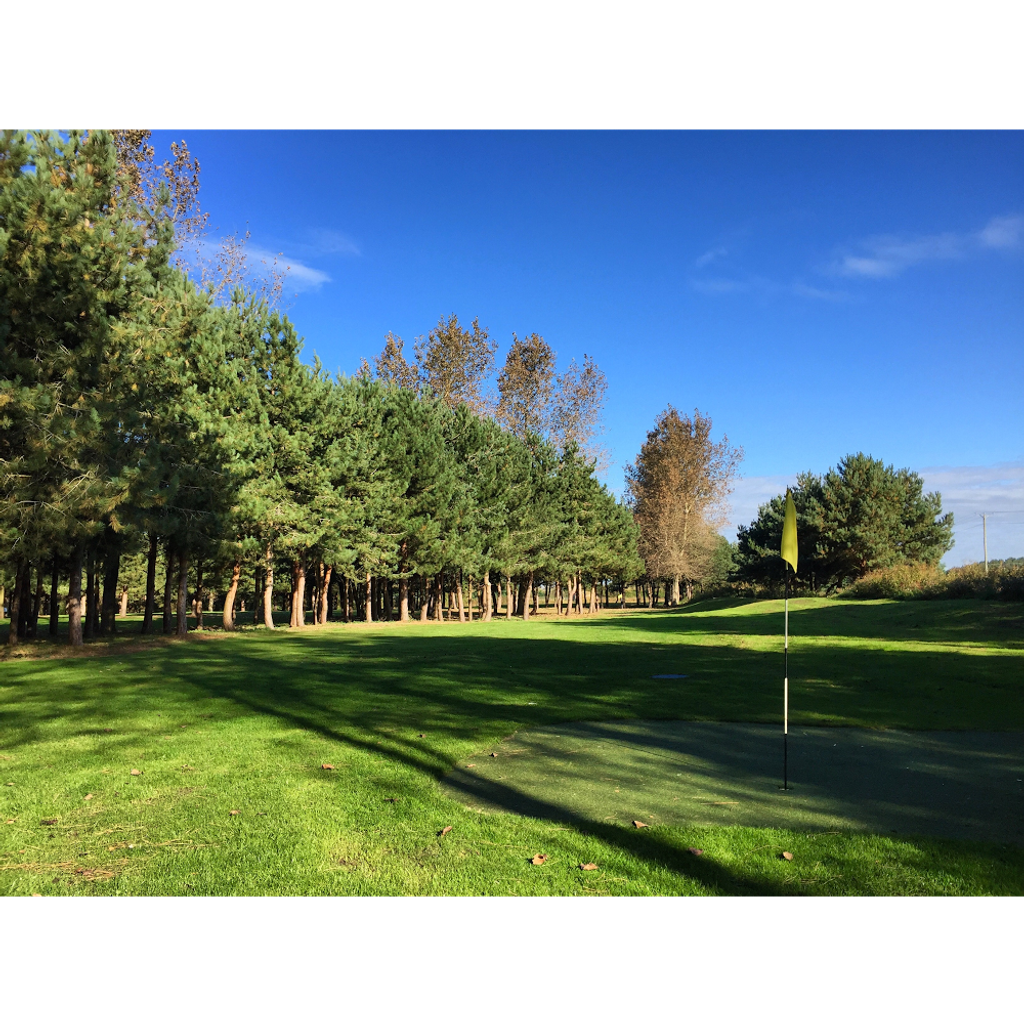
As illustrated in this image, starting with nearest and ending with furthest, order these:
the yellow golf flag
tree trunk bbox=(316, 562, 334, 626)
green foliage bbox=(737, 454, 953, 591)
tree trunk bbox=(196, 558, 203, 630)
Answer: the yellow golf flag < tree trunk bbox=(196, 558, 203, 630) < tree trunk bbox=(316, 562, 334, 626) < green foliage bbox=(737, 454, 953, 591)

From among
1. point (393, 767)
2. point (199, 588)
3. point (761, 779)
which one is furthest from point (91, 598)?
point (761, 779)

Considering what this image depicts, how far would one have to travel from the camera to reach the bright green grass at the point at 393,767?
420cm

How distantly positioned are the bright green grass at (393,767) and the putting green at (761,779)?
0.33m

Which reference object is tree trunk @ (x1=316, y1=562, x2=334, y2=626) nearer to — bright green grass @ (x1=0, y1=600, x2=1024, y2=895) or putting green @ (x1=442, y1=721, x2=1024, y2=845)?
bright green grass @ (x1=0, y1=600, x2=1024, y2=895)

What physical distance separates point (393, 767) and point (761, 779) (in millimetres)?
3497

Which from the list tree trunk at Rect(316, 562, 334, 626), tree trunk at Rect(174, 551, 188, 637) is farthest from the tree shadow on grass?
tree trunk at Rect(174, 551, 188, 637)

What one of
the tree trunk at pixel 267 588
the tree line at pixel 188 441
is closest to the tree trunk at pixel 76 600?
the tree line at pixel 188 441

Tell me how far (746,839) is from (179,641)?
24477 millimetres

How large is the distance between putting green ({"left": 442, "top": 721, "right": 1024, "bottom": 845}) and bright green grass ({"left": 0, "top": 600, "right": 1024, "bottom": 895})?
33cm

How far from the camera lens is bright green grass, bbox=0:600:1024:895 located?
4199mm

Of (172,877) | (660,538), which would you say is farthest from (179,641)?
(660,538)

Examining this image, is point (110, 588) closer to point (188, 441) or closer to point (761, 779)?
point (188, 441)
